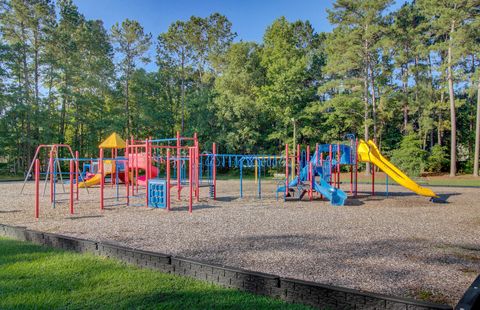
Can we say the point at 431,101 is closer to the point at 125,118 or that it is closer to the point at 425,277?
the point at 125,118

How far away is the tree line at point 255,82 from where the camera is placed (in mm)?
25391

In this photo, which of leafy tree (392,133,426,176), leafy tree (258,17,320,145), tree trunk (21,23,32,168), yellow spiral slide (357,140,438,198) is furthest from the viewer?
leafy tree (258,17,320,145)

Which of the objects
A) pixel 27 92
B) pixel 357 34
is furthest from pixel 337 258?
pixel 27 92

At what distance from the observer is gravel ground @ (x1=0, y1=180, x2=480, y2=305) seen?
399 centimetres

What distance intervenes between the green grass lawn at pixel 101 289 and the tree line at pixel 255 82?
23.5 meters

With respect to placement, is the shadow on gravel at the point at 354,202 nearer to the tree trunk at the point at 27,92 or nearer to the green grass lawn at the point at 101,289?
the green grass lawn at the point at 101,289

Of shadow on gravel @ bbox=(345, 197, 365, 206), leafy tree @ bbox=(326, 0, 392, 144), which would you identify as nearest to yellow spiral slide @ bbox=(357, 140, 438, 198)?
shadow on gravel @ bbox=(345, 197, 365, 206)

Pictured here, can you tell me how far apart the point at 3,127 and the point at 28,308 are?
28.8m

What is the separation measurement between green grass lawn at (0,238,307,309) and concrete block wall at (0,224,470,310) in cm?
9

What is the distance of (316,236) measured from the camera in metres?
6.12

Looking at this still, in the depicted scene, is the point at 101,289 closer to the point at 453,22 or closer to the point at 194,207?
the point at 194,207

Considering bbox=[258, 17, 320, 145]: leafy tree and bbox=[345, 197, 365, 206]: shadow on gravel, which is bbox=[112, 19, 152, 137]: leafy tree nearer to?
bbox=[258, 17, 320, 145]: leafy tree

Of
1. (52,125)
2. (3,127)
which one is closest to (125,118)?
(52,125)

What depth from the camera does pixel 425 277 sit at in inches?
155
